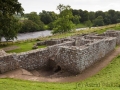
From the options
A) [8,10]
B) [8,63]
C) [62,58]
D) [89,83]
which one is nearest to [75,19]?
[8,10]

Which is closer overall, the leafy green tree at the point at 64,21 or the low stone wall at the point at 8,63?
the low stone wall at the point at 8,63

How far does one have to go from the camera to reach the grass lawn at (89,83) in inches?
400

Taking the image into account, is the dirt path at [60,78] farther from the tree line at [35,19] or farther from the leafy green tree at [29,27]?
the leafy green tree at [29,27]

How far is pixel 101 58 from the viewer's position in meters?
18.7

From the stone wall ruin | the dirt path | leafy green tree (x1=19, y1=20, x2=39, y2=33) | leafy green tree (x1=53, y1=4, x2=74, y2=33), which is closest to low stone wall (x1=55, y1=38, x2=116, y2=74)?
the stone wall ruin

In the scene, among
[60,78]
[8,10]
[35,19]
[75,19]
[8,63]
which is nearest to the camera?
[60,78]

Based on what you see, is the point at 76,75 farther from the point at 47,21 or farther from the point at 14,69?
the point at 47,21

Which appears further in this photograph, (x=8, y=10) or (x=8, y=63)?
(x=8, y=10)

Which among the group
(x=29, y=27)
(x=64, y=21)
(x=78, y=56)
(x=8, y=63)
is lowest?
(x=8, y=63)

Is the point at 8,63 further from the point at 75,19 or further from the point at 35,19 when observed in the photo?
the point at 35,19

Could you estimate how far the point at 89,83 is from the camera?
12.1 meters

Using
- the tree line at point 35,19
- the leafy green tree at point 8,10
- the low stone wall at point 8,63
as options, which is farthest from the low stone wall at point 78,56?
the tree line at point 35,19

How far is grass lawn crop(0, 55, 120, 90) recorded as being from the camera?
33.3 feet

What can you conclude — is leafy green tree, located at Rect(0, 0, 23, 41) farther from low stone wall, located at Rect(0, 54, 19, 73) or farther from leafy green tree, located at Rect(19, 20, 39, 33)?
leafy green tree, located at Rect(19, 20, 39, 33)
